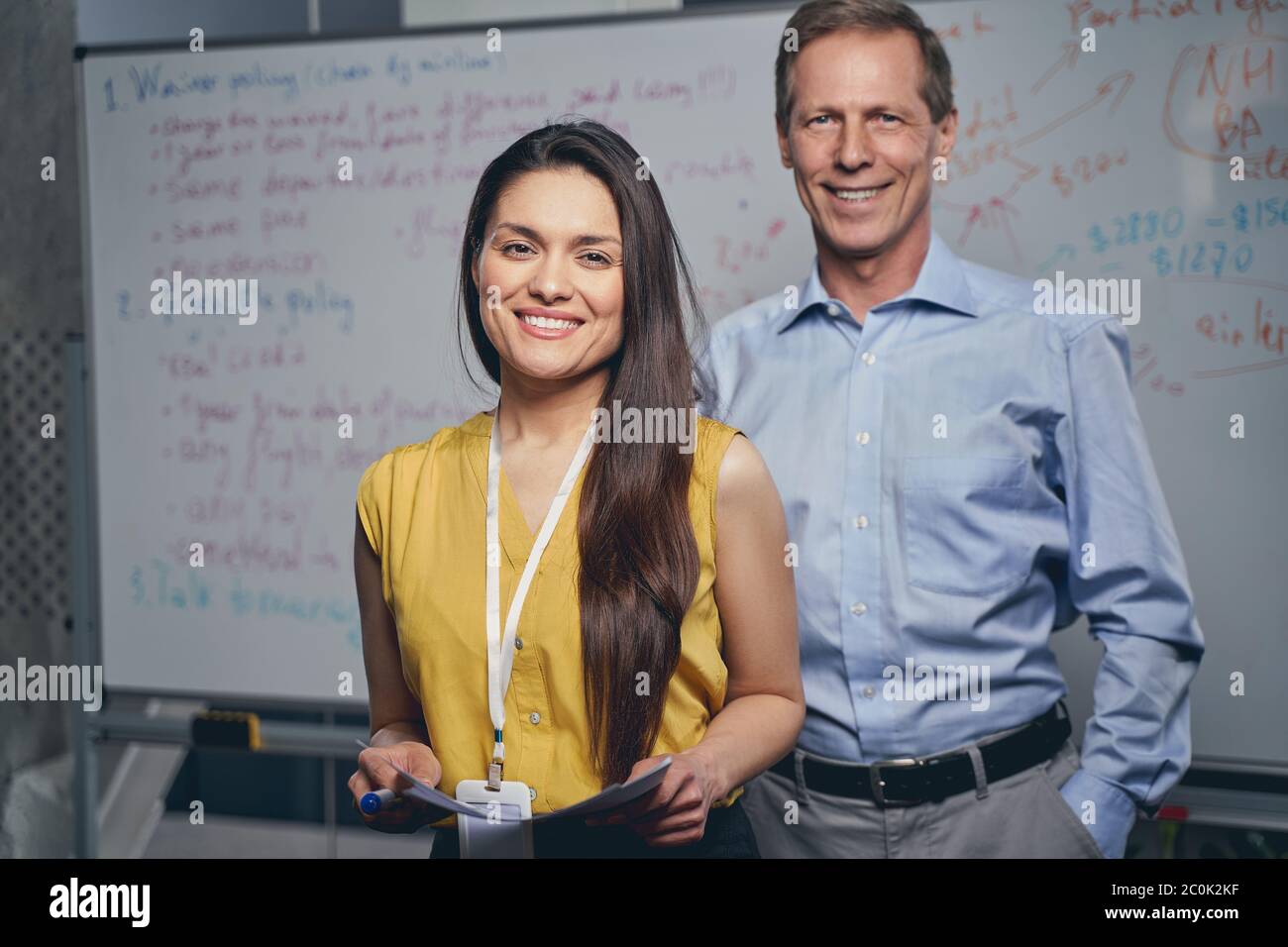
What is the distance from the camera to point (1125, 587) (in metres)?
1.52

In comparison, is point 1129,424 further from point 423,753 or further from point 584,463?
point 423,753

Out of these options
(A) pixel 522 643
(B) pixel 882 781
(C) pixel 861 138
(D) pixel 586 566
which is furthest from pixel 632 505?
(C) pixel 861 138

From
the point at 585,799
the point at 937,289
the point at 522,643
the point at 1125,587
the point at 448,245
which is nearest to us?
the point at 585,799

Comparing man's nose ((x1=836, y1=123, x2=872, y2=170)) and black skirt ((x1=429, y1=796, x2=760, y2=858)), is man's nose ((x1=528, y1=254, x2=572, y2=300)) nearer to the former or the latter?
man's nose ((x1=836, y1=123, x2=872, y2=170))

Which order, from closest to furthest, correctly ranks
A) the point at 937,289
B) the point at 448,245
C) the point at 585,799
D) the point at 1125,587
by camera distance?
the point at 585,799 < the point at 1125,587 < the point at 937,289 < the point at 448,245

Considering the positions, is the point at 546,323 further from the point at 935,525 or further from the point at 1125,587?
the point at 1125,587

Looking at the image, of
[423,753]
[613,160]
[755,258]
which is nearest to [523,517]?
[423,753]

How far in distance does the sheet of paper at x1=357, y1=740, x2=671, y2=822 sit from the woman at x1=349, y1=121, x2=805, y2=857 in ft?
0.17

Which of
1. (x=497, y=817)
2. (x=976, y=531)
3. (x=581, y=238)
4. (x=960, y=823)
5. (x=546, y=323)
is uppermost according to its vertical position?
(x=581, y=238)

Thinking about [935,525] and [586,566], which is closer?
[586,566]

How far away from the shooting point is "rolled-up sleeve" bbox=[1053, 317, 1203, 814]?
1498 mm

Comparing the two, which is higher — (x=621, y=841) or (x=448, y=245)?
(x=448, y=245)

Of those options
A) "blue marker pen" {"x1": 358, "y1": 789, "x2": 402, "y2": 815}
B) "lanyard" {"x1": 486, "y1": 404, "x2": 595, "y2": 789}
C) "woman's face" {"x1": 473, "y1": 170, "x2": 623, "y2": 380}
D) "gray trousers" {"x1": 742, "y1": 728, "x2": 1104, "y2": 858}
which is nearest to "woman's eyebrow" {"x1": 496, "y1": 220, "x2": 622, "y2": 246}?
"woman's face" {"x1": 473, "y1": 170, "x2": 623, "y2": 380}

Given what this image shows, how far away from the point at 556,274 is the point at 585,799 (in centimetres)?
62
